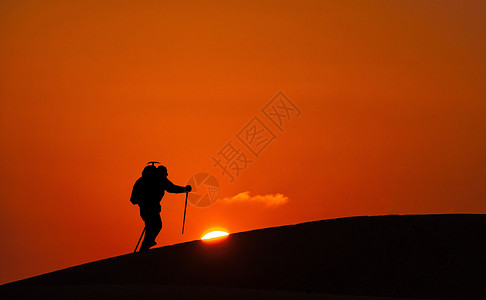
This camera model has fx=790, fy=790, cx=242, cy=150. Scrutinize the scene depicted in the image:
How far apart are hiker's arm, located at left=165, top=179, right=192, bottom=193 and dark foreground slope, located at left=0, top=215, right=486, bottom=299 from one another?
129 centimetres

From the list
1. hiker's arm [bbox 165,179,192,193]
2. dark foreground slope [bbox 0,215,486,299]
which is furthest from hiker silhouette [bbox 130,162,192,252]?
dark foreground slope [bbox 0,215,486,299]

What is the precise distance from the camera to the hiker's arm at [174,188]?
18703 mm

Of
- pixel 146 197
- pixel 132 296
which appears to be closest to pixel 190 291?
pixel 132 296

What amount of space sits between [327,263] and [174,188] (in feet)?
15.4

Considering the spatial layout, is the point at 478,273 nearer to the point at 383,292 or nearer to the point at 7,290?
the point at 383,292

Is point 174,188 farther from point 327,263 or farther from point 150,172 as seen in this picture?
point 327,263

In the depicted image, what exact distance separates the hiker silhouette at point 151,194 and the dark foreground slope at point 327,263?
0.77 m

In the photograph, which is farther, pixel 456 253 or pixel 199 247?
pixel 199 247

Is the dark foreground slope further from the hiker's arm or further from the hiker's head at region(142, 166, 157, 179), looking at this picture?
the hiker's head at region(142, 166, 157, 179)

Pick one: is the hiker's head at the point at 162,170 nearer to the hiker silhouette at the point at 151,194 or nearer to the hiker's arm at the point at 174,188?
the hiker silhouette at the point at 151,194

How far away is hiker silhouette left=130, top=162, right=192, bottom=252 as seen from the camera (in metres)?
18.5

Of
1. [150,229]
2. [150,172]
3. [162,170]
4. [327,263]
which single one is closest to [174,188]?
[162,170]

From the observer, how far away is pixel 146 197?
1848 cm

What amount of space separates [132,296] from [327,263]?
4957mm
